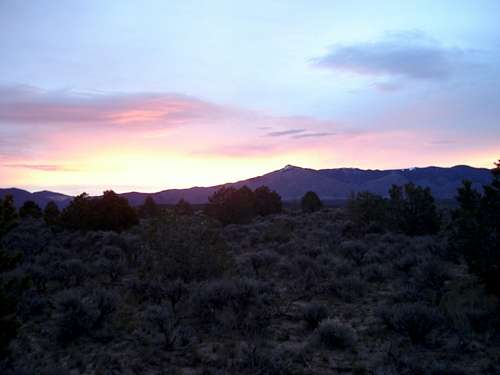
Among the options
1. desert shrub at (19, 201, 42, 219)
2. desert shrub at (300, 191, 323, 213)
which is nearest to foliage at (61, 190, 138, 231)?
desert shrub at (19, 201, 42, 219)

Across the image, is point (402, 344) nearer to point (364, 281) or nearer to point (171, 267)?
point (364, 281)

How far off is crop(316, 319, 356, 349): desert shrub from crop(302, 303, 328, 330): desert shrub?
3.51 ft

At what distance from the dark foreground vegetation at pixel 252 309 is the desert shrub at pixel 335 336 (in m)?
0.02

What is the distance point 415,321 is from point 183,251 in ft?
27.4

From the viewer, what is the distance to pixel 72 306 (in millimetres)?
10625

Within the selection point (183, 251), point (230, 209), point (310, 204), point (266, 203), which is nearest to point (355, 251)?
point (183, 251)

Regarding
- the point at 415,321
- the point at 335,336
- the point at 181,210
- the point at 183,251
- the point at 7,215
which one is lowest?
the point at 335,336

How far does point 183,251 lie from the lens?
15.3m

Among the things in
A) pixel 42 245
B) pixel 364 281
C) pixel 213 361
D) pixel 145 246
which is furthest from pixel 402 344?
pixel 42 245

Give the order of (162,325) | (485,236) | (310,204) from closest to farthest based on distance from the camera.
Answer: (162,325) < (485,236) < (310,204)

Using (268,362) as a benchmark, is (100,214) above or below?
above

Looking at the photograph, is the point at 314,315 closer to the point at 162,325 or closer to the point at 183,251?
the point at 162,325

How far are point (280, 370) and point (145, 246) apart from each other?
35.2ft

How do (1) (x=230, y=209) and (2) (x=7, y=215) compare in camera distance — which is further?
(1) (x=230, y=209)
